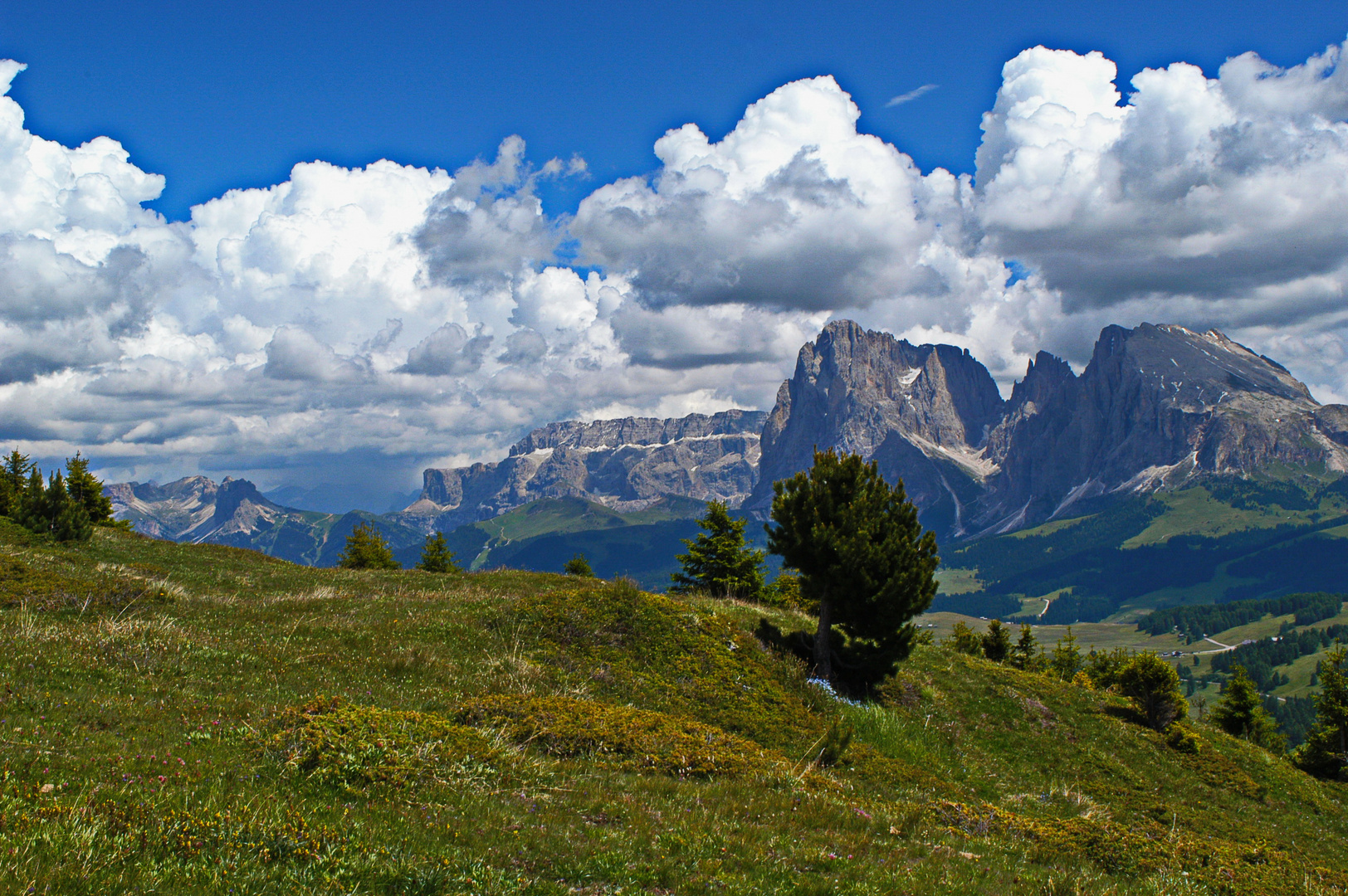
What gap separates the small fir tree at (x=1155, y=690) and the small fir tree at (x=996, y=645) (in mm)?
25803

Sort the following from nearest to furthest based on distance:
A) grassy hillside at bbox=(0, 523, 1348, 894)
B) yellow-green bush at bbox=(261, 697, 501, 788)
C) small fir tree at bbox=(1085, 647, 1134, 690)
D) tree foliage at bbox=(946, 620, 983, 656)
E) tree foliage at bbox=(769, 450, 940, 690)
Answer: grassy hillside at bbox=(0, 523, 1348, 894)
yellow-green bush at bbox=(261, 697, 501, 788)
tree foliage at bbox=(769, 450, 940, 690)
small fir tree at bbox=(1085, 647, 1134, 690)
tree foliage at bbox=(946, 620, 983, 656)

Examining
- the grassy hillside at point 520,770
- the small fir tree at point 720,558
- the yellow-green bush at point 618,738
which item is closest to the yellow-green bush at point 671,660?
the grassy hillside at point 520,770

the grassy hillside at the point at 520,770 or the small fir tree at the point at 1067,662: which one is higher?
the grassy hillside at the point at 520,770

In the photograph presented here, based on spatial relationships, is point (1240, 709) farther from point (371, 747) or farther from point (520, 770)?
point (371, 747)

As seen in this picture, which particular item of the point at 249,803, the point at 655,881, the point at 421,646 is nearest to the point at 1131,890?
the point at 655,881

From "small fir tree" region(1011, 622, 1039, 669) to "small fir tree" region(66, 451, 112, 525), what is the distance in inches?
2942

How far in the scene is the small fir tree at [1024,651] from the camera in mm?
60438

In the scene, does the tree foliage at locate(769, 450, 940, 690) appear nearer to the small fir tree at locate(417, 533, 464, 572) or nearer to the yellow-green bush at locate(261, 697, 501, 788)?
the yellow-green bush at locate(261, 697, 501, 788)

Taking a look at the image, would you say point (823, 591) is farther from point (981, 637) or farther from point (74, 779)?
point (981, 637)

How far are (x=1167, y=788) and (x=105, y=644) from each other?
35.5 meters

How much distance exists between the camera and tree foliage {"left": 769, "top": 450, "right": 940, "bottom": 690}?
Answer: 2908cm

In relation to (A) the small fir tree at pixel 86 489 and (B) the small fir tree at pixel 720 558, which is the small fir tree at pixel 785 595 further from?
(A) the small fir tree at pixel 86 489

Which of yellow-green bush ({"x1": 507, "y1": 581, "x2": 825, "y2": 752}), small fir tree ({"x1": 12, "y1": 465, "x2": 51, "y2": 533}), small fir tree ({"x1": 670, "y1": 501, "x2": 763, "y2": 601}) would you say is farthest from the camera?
small fir tree ({"x1": 670, "y1": 501, "x2": 763, "y2": 601})

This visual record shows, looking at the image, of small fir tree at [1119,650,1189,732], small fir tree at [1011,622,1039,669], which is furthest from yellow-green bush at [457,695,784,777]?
small fir tree at [1011,622,1039,669]
